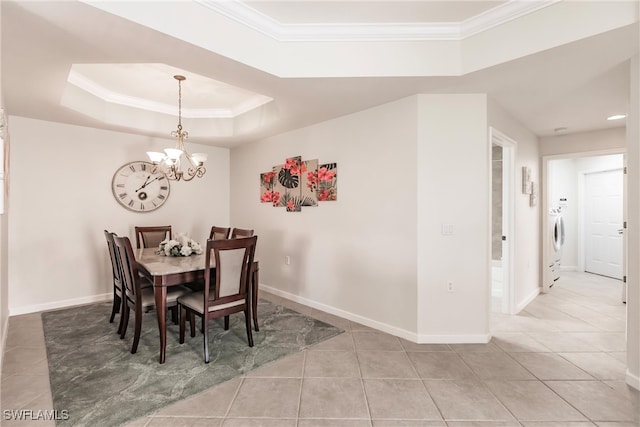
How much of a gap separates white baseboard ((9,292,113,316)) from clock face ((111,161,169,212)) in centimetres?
122

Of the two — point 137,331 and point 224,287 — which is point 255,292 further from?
point 137,331

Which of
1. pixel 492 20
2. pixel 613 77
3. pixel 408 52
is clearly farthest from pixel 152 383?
pixel 613 77

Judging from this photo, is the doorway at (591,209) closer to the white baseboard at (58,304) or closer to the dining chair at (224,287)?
the dining chair at (224,287)

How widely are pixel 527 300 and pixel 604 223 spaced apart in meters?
3.13

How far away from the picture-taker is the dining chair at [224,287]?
239 centimetres

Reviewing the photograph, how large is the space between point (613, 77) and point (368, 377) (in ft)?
10.0

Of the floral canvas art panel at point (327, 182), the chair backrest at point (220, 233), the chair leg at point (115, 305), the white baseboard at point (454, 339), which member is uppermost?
the floral canvas art panel at point (327, 182)

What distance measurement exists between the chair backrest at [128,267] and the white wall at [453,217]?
8.09ft

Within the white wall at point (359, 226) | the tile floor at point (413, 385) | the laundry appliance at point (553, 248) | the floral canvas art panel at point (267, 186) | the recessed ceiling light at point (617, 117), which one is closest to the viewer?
the tile floor at point (413, 385)

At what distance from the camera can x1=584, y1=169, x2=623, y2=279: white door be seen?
5.32 metres

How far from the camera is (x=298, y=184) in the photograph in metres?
3.93

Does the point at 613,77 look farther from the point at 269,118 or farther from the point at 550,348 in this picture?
the point at 269,118

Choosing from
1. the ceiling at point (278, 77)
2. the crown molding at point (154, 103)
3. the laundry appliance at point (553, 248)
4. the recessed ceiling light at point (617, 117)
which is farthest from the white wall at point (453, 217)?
the laundry appliance at point (553, 248)

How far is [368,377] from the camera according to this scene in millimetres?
2213
